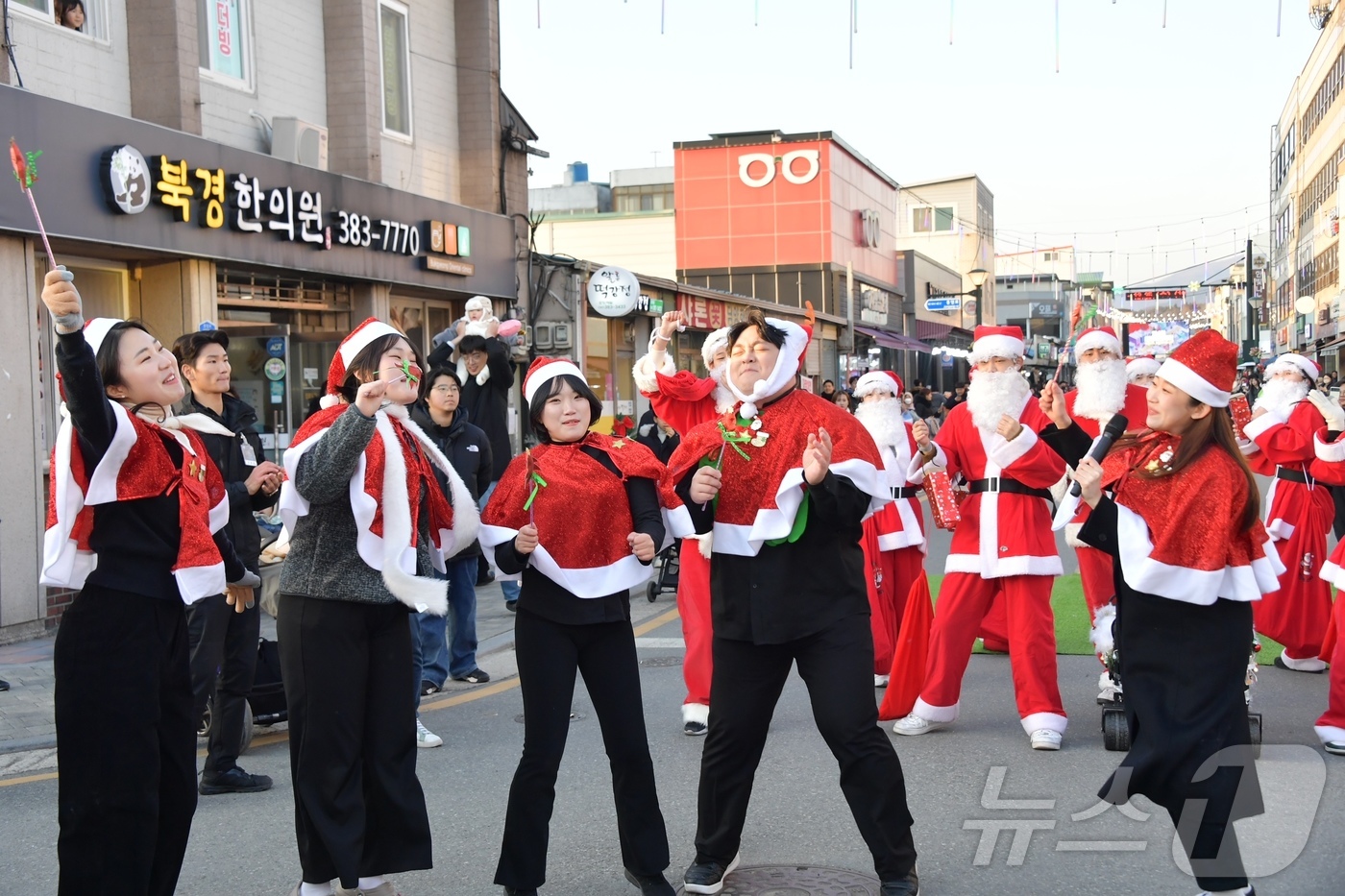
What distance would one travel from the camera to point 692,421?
6.96 meters

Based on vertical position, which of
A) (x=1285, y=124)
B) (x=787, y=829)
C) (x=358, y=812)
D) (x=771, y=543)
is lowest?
(x=787, y=829)

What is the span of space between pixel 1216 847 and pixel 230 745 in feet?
13.3

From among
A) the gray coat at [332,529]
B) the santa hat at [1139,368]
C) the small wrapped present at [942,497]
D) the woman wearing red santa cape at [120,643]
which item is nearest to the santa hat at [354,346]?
the gray coat at [332,529]

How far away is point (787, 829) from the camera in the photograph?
516 centimetres

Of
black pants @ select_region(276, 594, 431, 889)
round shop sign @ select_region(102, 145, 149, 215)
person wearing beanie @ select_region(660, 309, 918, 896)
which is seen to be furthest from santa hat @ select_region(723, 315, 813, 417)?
round shop sign @ select_region(102, 145, 149, 215)

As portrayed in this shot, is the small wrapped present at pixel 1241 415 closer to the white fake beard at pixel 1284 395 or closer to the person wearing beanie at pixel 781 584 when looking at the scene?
the white fake beard at pixel 1284 395

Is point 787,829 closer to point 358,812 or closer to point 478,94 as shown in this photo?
point 358,812

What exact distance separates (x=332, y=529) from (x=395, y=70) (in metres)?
11.7

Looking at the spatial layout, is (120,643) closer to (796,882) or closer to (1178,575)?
(796,882)

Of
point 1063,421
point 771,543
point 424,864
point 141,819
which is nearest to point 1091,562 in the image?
point 1063,421

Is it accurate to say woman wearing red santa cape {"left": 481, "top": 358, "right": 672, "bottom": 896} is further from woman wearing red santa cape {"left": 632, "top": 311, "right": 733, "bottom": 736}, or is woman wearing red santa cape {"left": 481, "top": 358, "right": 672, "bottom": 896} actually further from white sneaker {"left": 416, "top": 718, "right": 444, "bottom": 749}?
white sneaker {"left": 416, "top": 718, "right": 444, "bottom": 749}

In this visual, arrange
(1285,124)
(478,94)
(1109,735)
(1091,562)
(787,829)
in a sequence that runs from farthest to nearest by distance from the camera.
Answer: (1285,124)
(478,94)
(1091,562)
(1109,735)
(787,829)

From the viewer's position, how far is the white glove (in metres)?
7.82

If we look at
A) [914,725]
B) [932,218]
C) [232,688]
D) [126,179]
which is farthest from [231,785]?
[932,218]
